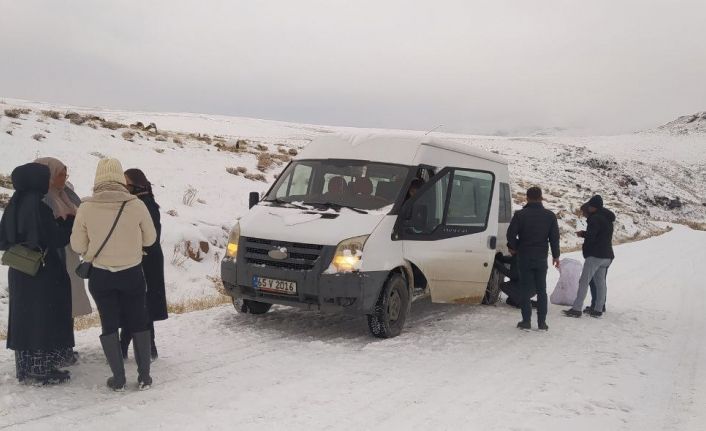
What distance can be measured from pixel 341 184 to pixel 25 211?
12.4 feet

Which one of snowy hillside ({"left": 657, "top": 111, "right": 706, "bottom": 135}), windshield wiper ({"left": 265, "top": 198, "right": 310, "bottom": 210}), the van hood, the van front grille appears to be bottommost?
the van front grille

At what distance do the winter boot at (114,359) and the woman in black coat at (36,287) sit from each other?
0.41 metres

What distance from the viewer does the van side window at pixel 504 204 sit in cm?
968

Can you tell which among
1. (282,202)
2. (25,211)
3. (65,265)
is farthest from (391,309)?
(25,211)

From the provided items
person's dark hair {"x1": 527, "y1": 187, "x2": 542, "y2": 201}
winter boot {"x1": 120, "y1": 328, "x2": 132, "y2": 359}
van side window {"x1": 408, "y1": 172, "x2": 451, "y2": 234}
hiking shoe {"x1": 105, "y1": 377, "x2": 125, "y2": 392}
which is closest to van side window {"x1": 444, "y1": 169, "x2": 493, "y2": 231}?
van side window {"x1": 408, "y1": 172, "x2": 451, "y2": 234}

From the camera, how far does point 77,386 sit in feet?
16.5

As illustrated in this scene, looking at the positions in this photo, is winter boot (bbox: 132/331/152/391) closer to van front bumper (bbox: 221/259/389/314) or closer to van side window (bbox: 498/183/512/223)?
van front bumper (bbox: 221/259/389/314)

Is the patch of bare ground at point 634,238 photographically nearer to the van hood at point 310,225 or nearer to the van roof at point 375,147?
the van roof at point 375,147

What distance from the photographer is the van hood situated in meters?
6.58

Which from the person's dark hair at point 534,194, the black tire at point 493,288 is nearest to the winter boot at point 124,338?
the person's dark hair at point 534,194

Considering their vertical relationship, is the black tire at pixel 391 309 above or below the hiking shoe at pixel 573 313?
above

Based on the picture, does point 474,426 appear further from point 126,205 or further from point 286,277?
point 126,205

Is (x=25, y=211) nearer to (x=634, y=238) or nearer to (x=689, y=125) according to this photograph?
(x=634, y=238)

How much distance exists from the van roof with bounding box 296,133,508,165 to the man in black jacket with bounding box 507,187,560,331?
51.2 inches
